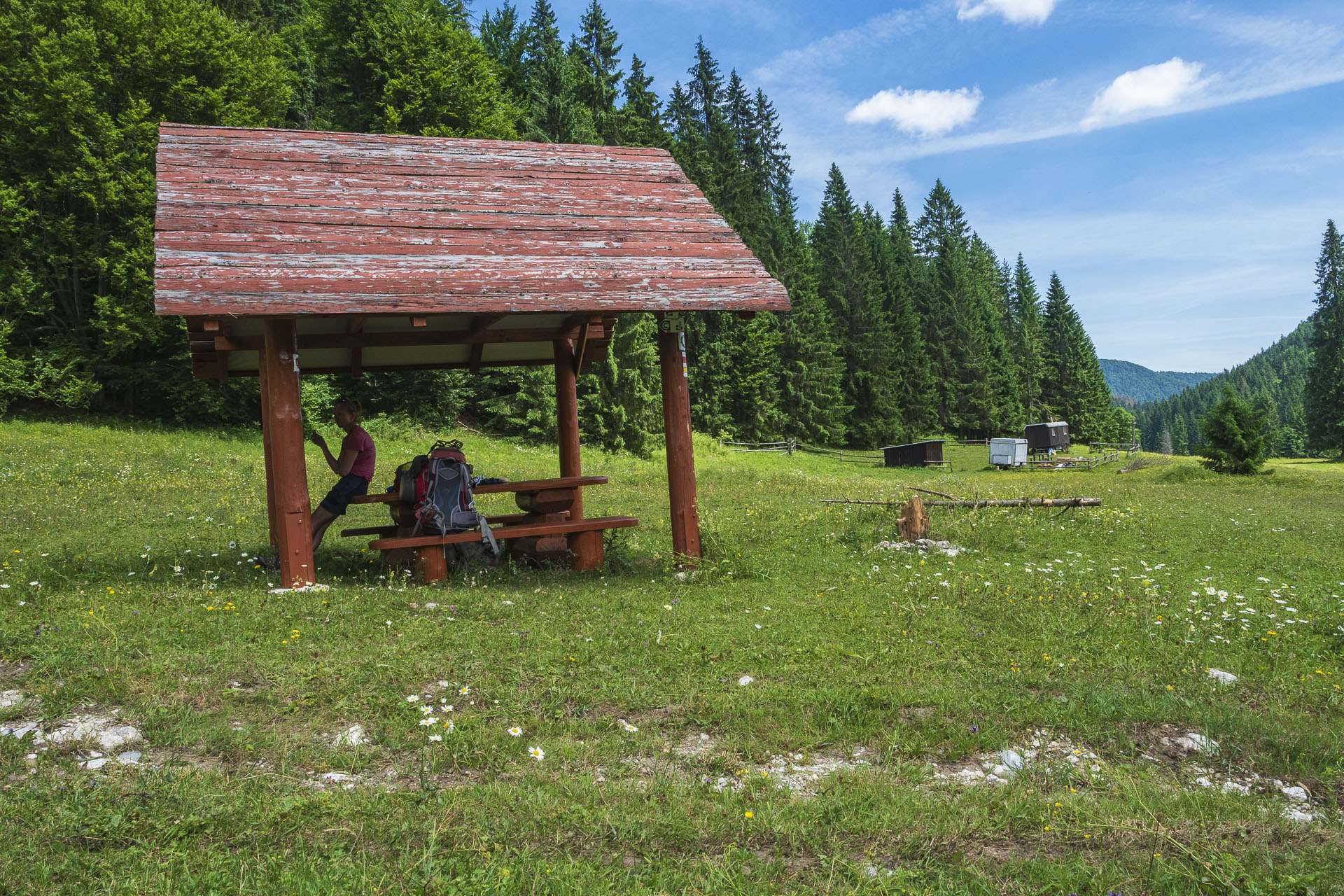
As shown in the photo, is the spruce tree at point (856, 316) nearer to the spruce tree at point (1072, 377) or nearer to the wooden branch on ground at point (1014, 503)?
the spruce tree at point (1072, 377)

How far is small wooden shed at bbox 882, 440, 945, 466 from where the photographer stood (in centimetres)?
5278

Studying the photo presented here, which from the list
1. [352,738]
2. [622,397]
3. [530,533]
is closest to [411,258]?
[530,533]

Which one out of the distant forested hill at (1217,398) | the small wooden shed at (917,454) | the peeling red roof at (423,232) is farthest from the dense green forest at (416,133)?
the distant forested hill at (1217,398)

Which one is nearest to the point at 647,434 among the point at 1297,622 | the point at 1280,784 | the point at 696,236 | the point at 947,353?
the point at 696,236

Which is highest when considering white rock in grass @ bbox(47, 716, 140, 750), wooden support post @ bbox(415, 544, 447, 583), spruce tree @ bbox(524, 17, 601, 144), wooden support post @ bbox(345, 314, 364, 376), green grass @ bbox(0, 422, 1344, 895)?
spruce tree @ bbox(524, 17, 601, 144)

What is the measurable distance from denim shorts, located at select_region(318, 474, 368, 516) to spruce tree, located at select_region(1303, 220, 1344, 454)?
75.8 m

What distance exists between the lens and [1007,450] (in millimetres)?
52969

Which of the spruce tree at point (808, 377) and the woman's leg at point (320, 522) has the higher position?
the spruce tree at point (808, 377)

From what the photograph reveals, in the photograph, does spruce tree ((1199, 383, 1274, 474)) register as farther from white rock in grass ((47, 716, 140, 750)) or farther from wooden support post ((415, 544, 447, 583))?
white rock in grass ((47, 716, 140, 750))

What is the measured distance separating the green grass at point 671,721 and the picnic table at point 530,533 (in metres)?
0.43

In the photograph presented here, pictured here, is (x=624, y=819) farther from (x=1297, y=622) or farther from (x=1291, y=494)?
(x=1291, y=494)

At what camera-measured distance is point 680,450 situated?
10.7 metres

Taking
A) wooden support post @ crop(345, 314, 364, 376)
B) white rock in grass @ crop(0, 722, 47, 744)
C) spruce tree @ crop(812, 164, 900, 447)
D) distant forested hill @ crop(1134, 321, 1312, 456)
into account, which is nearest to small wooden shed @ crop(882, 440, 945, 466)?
spruce tree @ crop(812, 164, 900, 447)

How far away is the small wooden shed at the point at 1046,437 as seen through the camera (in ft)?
203
